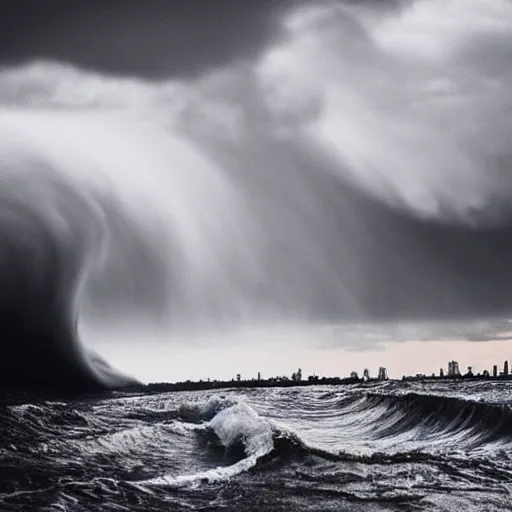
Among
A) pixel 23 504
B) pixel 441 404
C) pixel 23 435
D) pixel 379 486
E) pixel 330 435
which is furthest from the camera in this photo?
pixel 441 404

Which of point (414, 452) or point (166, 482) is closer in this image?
point (166, 482)

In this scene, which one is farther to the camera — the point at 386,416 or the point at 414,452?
the point at 386,416

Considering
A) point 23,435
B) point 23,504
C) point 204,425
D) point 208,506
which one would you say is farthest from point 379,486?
point 204,425

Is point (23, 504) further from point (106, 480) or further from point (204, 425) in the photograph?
point (204, 425)

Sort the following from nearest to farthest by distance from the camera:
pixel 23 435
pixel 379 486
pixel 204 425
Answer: pixel 379 486
pixel 23 435
pixel 204 425

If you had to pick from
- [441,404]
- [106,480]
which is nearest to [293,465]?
[106,480]

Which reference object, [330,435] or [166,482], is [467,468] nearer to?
[166,482]
